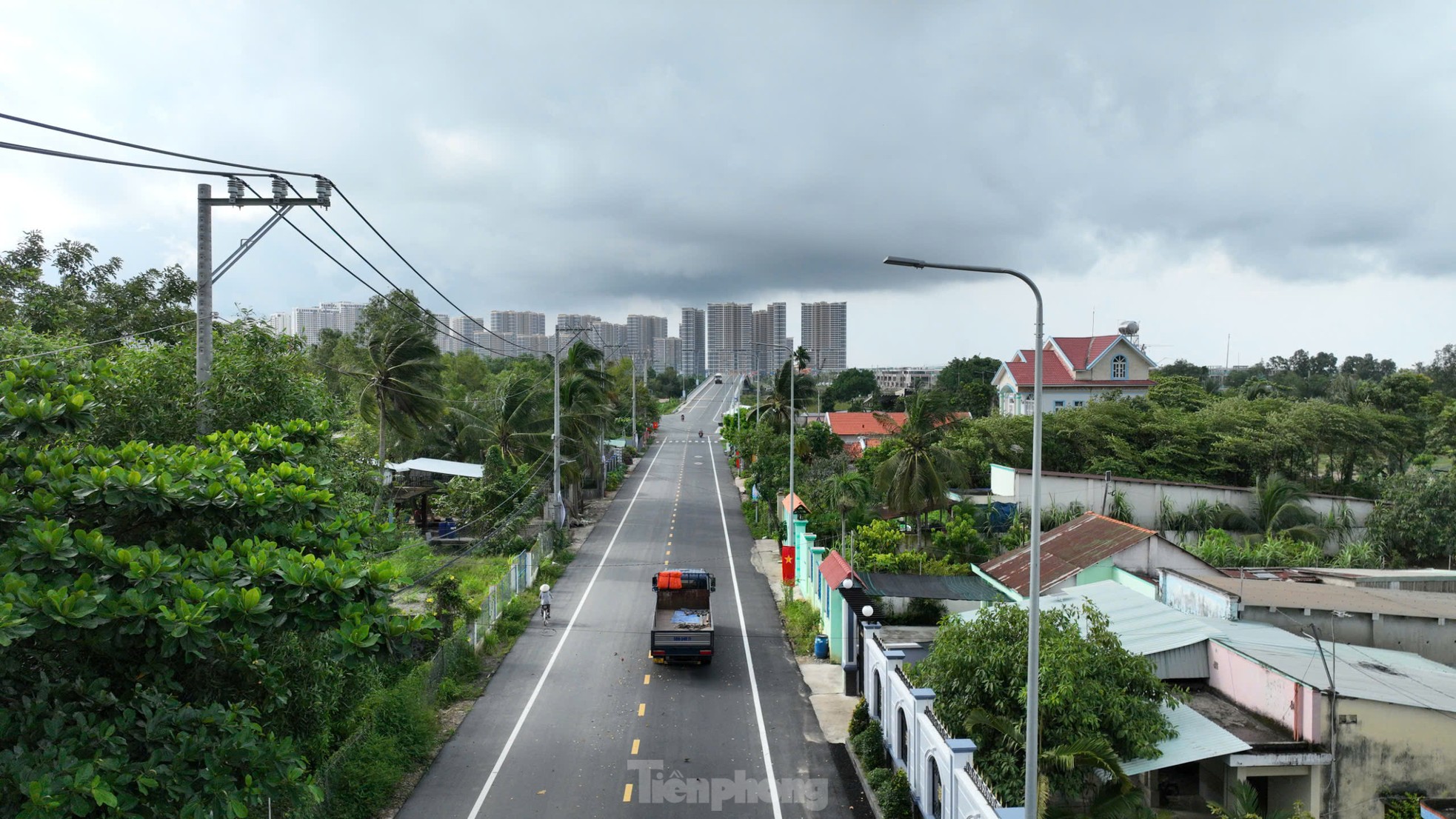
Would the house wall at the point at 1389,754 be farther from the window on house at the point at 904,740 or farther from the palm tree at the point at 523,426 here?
the palm tree at the point at 523,426

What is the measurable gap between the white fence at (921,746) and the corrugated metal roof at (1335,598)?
7.51 metres

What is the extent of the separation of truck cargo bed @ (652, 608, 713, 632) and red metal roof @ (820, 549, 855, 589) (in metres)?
3.10

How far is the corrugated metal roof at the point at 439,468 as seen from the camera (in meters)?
37.0

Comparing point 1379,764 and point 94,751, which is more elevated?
point 94,751

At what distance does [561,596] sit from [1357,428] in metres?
37.4

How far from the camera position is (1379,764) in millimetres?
12344

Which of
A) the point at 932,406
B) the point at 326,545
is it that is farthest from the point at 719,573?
the point at 326,545

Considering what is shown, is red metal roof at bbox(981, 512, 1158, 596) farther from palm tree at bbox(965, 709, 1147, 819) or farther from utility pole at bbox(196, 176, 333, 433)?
utility pole at bbox(196, 176, 333, 433)

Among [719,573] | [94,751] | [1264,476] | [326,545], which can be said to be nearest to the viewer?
[94,751]

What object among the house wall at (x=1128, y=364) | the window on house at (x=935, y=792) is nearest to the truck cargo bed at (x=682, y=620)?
the window on house at (x=935, y=792)

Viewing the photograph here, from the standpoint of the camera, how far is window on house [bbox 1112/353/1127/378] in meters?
62.1

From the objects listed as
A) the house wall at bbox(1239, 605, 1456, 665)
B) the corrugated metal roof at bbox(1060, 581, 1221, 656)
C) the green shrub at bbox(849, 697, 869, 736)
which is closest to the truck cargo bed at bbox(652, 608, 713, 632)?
the green shrub at bbox(849, 697, 869, 736)

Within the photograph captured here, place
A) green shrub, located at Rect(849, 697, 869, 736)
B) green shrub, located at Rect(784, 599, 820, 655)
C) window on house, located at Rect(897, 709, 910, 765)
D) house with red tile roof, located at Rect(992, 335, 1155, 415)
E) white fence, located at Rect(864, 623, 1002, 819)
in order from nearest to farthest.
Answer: white fence, located at Rect(864, 623, 1002, 819)
window on house, located at Rect(897, 709, 910, 765)
green shrub, located at Rect(849, 697, 869, 736)
green shrub, located at Rect(784, 599, 820, 655)
house with red tile roof, located at Rect(992, 335, 1155, 415)

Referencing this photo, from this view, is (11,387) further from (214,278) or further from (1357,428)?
(1357,428)
